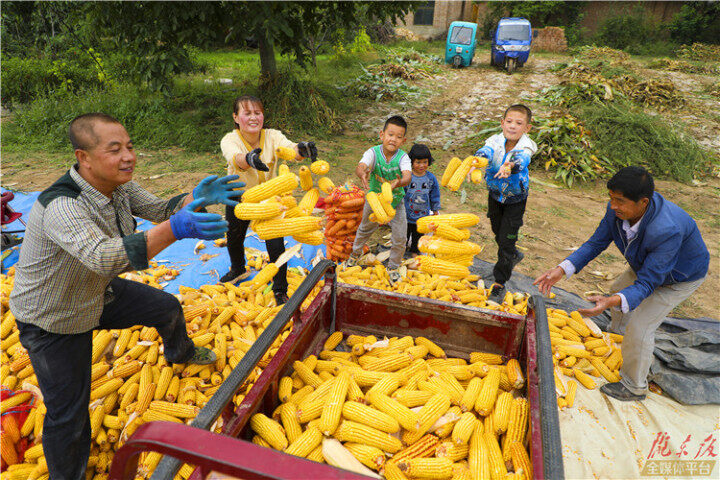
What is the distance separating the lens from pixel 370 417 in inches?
89.1

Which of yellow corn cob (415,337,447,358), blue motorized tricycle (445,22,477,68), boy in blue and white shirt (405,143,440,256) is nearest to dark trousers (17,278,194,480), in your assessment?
yellow corn cob (415,337,447,358)

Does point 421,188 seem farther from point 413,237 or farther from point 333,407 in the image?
point 333,407

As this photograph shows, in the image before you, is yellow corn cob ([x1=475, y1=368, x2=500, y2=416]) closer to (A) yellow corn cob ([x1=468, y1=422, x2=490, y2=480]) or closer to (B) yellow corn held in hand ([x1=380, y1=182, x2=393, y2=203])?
(A) yellow corn cob ([x1=468, y1=422, x2=490, y2=480])

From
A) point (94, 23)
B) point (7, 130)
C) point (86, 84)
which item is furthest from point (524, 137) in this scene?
point (86, 84)

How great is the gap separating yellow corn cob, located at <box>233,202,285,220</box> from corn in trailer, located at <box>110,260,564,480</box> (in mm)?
539

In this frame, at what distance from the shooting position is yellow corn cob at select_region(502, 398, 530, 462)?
7.38ft

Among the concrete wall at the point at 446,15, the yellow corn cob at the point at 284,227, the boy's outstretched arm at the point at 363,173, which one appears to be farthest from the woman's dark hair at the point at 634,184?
the concrete wall at the point at 446,15

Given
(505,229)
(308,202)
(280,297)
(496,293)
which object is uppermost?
(308,202)

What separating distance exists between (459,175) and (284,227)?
72.4 inches

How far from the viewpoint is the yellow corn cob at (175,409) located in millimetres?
2771

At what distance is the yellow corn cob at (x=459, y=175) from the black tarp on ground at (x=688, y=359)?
2438 mm

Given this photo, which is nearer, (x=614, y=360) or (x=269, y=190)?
(x=269, y=190)

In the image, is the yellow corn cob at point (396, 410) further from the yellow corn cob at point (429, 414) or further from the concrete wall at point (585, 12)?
Answer: the concrete wall at point (585, 12)

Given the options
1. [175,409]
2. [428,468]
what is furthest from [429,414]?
[175,409]
